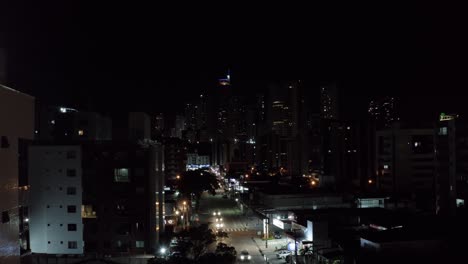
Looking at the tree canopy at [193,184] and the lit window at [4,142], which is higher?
the lit window at [4,142]

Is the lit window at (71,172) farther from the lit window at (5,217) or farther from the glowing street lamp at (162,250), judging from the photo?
the lit window at (5,217)

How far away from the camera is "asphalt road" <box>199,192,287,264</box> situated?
23.2 m

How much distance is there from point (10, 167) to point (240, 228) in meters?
29.0

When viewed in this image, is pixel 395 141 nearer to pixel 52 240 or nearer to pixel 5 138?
pixel 52 240

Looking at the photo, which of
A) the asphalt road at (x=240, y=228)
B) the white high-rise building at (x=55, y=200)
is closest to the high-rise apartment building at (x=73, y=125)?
the white high-rise building at (x=55, y=200)

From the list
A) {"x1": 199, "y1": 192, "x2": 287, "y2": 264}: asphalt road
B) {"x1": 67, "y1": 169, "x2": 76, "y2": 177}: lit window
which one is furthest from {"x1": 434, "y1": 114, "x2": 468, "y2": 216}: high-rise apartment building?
{"x1": 67, "y1": 169, "x2": 76, "y2": 177}: lit window

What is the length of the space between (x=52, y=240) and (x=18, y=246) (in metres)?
17.8

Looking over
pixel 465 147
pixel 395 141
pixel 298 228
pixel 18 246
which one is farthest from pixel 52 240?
pixel 395 141

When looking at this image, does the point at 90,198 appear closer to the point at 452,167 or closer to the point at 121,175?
the point at 121,175

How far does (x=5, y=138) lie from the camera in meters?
3.08

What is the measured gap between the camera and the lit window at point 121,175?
19703mm

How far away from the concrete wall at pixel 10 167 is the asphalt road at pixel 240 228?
18.6 m

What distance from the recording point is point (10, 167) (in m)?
3.13

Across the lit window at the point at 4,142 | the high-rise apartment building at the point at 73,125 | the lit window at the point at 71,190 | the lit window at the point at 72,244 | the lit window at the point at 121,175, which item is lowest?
the lit window at the point at 72,244
